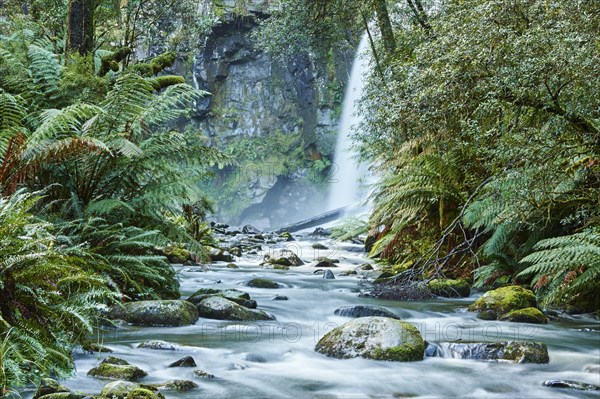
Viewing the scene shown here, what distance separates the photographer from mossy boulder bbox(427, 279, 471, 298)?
8336 millimetres

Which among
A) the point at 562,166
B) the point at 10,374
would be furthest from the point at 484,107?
the point at 10,374

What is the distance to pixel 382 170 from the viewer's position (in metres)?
12.4

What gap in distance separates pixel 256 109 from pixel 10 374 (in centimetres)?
3294

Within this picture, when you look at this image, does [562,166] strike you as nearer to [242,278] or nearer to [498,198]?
[498,198]

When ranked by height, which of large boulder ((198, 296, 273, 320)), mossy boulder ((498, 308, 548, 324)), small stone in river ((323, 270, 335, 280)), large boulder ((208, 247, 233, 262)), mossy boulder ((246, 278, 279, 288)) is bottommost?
mossy boulder ((498, 308, 548, 324))

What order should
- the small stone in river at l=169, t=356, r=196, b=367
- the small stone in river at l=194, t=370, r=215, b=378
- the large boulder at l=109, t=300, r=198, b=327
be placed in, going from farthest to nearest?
the large boulder at l=109, t=300, r=198, b=327 → the small stone in river at l=169, t=356, r=196, b=367 → the small stone in river at l=194, t=370, r=215, b=378

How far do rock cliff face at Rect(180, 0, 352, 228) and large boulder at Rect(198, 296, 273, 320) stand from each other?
27.7m

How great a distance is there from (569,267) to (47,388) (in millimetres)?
5086

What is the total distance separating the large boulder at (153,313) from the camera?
228 inches

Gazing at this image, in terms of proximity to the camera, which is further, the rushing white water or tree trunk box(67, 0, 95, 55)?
the rushing white water

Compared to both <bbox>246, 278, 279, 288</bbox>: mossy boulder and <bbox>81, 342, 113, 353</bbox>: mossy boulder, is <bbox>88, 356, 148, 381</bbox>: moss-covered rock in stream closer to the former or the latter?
<bbox>81, 342, 113, 353</bbox>: mossy boulder

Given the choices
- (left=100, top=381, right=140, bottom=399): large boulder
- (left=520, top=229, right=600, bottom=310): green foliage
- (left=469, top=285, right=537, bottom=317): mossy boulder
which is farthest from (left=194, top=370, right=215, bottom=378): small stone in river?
(left=469, top=285, right=537, bottom=317): mossy boulder

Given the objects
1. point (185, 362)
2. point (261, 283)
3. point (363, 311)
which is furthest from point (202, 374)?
point (261, 283)

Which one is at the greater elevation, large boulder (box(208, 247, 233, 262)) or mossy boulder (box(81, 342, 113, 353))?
large boulder (box(208, 247, 233, 262))
